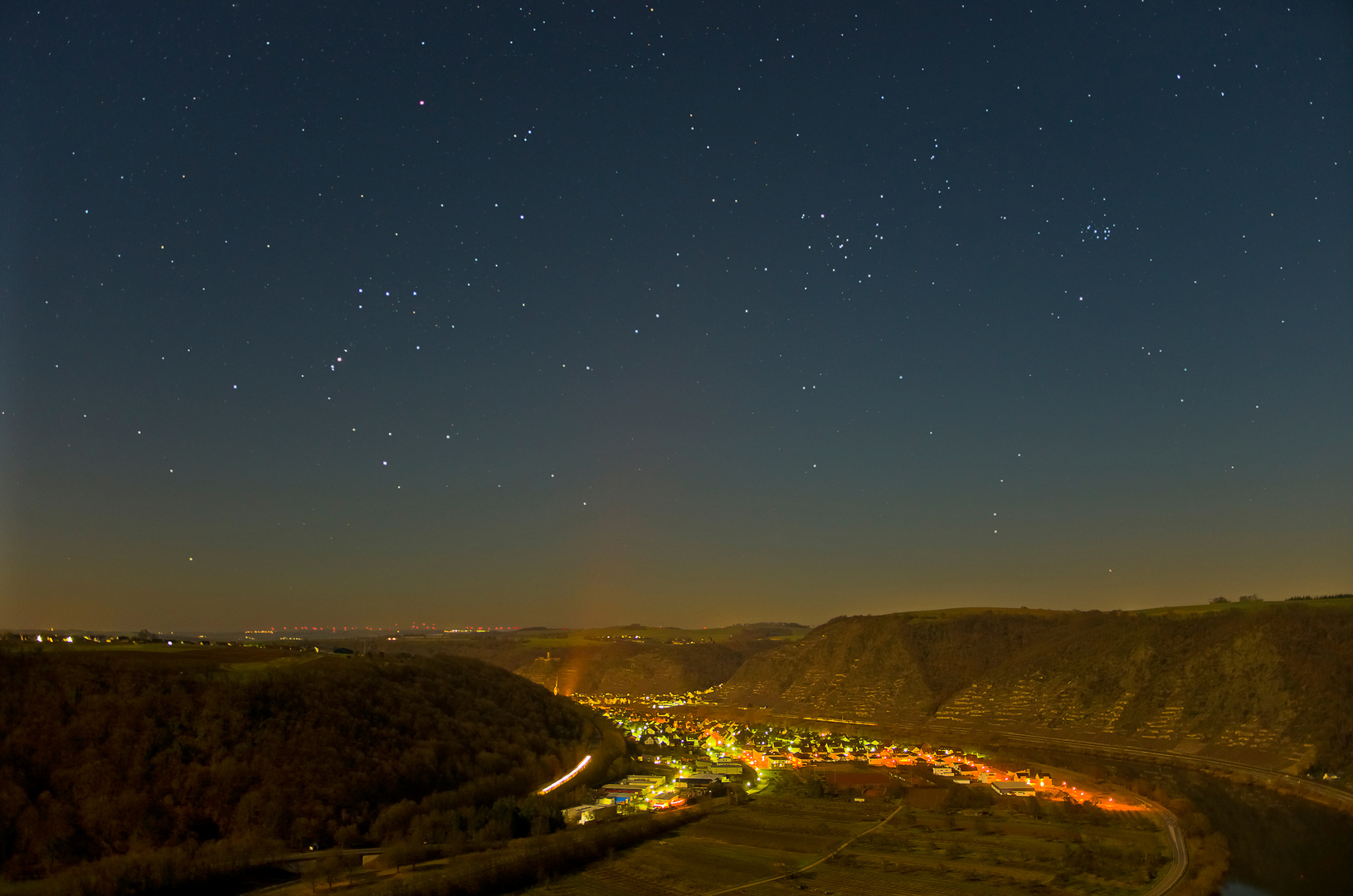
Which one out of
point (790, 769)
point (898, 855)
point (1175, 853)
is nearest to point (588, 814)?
point (898, 855)

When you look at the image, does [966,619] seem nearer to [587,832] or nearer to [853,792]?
[853,792]

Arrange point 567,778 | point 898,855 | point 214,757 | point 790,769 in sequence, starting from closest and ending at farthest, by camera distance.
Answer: point 214,757, point 898,855, point 567,778, point 790,769

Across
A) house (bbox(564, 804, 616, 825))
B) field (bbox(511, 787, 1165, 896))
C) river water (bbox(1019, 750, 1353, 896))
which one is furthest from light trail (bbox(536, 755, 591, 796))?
river water (bbox(1019, 750, 1353, 896))

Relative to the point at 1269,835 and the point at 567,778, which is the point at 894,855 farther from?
the point at 567,778

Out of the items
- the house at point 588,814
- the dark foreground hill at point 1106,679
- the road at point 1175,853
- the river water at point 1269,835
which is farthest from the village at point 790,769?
the dark foreground hill at point 1106,679

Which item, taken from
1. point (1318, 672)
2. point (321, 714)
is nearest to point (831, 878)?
point (321, 714)

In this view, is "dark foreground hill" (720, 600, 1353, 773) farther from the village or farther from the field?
the field

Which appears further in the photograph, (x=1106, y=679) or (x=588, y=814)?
(x=1106, y=679)
